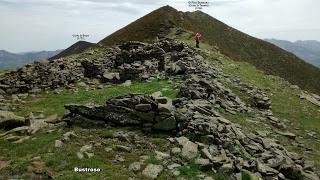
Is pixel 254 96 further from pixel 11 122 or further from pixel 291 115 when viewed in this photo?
pixel 11 122

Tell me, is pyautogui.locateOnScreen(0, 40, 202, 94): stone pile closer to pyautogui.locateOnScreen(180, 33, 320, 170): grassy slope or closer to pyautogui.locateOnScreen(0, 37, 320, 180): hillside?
pyautogui.locateOnScreen(0, 37, 320, 180): hillside

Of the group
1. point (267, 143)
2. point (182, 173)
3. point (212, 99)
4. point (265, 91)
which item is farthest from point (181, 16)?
point (182, 173)

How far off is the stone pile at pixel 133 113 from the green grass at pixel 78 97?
5.49 metres

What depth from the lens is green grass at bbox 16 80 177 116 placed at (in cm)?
3020

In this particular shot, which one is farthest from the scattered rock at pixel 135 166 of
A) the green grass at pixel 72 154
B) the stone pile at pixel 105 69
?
the stone pile at pixel 105 69

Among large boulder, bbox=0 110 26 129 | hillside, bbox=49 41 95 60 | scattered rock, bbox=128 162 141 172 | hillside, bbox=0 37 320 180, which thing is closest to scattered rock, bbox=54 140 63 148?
hillside, bbox=0 37 320 180

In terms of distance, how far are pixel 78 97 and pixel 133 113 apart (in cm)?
1254

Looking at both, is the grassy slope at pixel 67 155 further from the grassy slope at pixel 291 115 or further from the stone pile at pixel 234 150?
the grassy slope at pixel 291 115

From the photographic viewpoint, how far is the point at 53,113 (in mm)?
28844

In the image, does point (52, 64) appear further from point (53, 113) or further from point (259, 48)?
point (259, 48)

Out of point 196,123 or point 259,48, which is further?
point 259,48

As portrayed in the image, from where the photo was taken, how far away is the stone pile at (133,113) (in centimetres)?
2167

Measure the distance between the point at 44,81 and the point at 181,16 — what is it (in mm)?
57642

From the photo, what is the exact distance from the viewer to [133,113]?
22.4 metres
